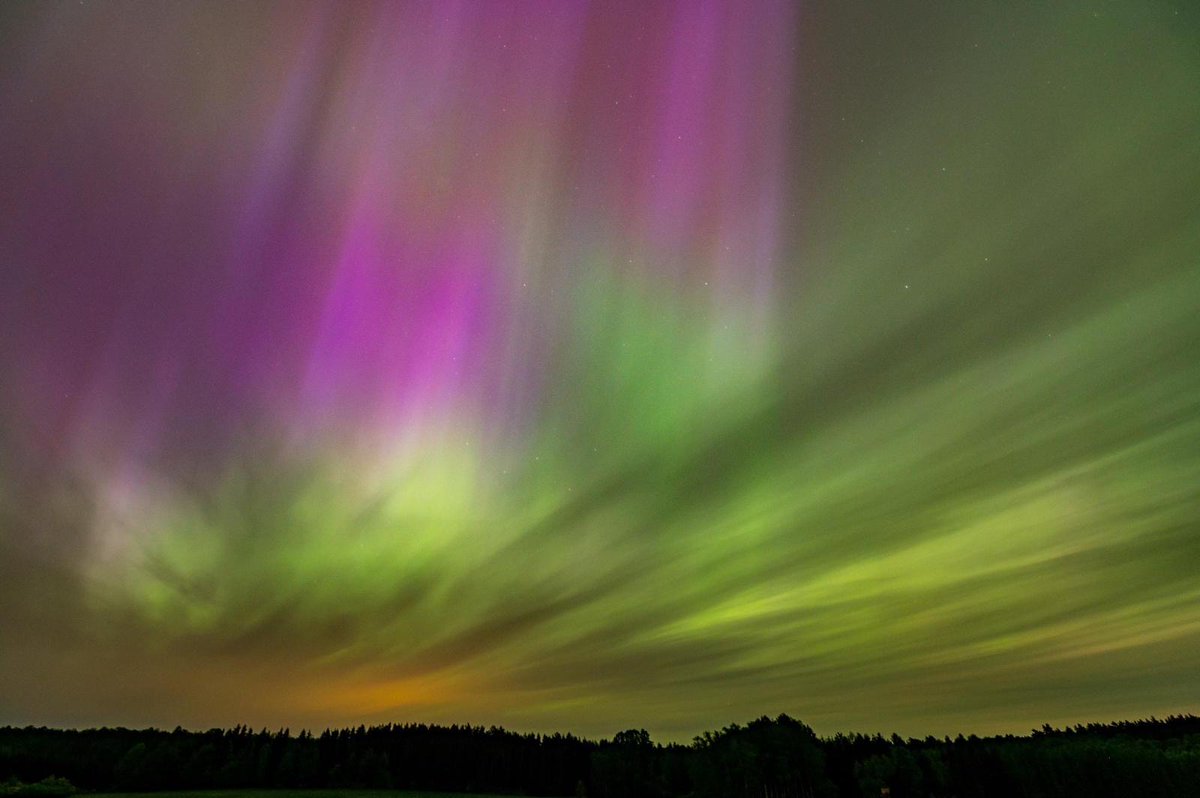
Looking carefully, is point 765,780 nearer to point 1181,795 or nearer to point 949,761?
point 949,761

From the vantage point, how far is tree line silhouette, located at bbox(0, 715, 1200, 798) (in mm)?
121812

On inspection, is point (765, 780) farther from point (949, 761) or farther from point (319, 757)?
point (319, 757)

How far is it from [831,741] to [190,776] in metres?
179

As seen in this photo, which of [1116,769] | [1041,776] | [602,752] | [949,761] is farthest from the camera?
[602,752]

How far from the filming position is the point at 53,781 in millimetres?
128875

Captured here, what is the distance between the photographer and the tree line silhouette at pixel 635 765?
121812mm

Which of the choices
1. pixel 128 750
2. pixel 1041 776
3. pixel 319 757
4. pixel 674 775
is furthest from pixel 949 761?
pixel 128 750

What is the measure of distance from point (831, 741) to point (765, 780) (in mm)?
71747

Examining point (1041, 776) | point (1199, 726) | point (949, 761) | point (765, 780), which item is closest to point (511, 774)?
point (765, 780)

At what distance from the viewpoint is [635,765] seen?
17088 centimetres

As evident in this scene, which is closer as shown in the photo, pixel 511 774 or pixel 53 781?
pixel 53 781

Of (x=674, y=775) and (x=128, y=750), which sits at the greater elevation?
(x=128, y=750)

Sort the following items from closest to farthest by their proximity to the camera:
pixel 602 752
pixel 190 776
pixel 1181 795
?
pixel 1181 795
pixel 190 776
pixel 602 752

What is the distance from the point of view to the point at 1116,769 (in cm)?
11625
